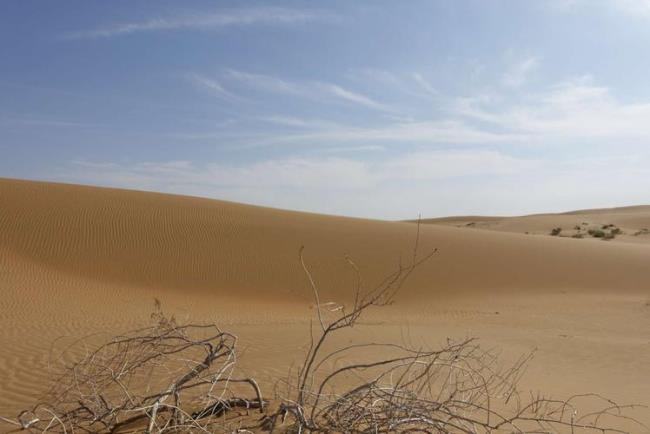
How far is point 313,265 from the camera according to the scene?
20.6 m

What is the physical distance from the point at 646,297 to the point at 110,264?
54.5ft

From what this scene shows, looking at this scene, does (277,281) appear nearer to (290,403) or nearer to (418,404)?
(290,403)

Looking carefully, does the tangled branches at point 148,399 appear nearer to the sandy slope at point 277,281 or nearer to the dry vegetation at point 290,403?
the dry vegetation at point 290,403

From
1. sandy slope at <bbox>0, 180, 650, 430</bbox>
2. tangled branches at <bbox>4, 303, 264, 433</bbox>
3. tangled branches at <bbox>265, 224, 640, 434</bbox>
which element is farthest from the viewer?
sandy slope at <bbox>0, 180, 650, 430</bbox>

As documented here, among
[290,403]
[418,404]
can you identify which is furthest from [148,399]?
[418,404]

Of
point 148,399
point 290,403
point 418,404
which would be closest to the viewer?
point 418,404

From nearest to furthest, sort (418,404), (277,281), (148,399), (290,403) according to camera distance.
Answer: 1. (418,404)
2. (290,403)
3. (148,399)
4. (277,281)

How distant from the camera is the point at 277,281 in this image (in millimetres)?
18875

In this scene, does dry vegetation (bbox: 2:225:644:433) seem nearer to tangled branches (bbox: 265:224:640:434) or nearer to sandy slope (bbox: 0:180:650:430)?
tangled branches (bbox: 265:224:640:434)

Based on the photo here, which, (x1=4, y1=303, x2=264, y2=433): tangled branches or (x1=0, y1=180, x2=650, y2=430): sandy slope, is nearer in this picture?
(x1=4, y1=303, x2=264, y2=433): tangled branches

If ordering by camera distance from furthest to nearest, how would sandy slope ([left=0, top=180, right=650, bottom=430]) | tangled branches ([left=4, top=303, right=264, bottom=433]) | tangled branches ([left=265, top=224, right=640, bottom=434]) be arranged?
sandy slope ([left=0, top=180, right=650, bottom=430])
tangled branches ([left=4, top=303, right=264, bottom=433])
tangled branches ([left=265, top=224, right=640, bottom=434])

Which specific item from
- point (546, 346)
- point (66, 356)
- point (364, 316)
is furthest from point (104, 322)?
point (546, 346)

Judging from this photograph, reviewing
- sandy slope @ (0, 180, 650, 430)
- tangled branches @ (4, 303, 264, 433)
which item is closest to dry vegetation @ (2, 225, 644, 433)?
tangled branches @ (4, 303, 264, 433)

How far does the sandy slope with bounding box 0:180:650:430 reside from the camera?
9961mm
